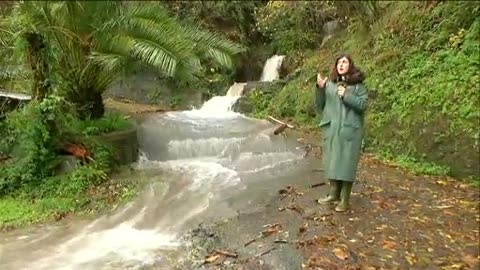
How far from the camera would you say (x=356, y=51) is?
13680 mm

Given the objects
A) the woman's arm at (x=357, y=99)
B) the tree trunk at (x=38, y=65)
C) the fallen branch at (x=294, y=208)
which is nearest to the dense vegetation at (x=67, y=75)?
the tree trunk at (x=38, y=65)

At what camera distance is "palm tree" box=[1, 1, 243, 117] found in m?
7.95

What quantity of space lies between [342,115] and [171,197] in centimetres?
301

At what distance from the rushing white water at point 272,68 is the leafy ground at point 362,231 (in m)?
11.2

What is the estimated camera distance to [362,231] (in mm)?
5523

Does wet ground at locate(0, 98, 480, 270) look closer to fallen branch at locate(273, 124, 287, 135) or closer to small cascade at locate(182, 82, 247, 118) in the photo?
fallen branch at locate(273, 124, 287, 135)

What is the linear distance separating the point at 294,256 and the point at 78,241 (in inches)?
104

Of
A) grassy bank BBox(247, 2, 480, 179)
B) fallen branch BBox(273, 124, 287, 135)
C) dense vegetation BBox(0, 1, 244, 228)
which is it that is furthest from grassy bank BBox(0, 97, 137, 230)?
grassy bank BBox(247, 2, 480, 179)

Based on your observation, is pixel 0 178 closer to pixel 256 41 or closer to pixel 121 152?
pixel 121 152

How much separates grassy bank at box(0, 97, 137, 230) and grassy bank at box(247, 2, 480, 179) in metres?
4.97

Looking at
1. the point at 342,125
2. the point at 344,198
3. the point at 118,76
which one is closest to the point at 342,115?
the point at 342,125

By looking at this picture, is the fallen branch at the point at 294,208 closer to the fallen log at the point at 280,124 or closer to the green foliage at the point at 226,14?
the fallen log at the point at 280,124

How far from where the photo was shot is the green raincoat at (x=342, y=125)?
5562 mm

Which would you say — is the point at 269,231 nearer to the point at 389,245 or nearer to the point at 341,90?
the point at 389,245
